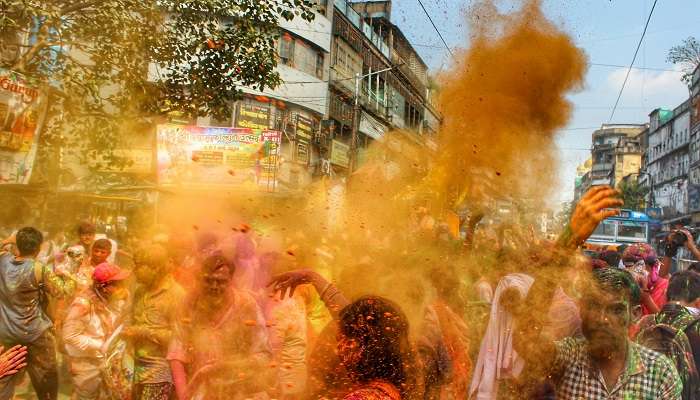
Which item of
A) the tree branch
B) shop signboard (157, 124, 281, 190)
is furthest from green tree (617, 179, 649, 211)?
the tree branch

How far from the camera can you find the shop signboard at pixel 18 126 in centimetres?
692

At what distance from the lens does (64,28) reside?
701 cm

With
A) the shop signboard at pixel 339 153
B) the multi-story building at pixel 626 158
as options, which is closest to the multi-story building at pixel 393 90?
the shop signboard at pixel 339 153

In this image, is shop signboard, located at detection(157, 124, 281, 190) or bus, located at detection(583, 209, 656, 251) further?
bus, located at detection(583, 209, 656, 251)

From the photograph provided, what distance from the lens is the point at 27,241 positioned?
4.43m

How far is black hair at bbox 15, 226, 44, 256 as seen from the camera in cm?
442

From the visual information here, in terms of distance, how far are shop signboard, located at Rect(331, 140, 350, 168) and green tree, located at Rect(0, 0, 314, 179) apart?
12627mm

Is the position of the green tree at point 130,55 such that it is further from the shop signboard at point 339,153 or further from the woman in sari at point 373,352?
the shop signboard at point 339,153

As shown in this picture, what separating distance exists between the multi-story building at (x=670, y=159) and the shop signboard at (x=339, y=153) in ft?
85.7

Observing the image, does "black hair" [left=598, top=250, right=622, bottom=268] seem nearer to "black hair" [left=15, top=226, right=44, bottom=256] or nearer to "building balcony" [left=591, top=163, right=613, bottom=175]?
"black hair" [left=15, top=226, right=44, bottom=256]

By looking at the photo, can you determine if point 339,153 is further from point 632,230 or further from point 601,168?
point 601,168

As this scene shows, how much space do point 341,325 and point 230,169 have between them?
11.8m

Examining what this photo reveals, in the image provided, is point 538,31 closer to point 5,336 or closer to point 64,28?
point 5,336

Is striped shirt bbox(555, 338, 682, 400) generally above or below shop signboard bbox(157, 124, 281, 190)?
below
